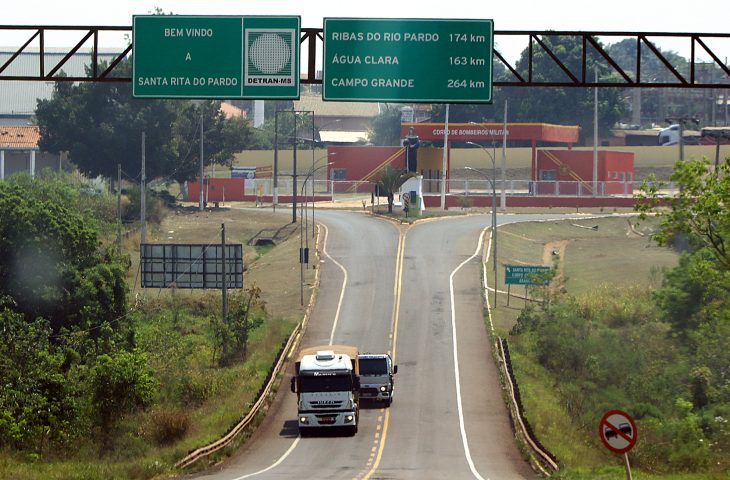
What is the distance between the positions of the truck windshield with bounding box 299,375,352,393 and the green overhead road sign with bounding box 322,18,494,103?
1443cm

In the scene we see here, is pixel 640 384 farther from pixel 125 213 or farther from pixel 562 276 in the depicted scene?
pixel 125 213

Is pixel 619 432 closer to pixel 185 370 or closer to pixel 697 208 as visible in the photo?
pixel 697 208

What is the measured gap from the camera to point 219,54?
26.8 meters

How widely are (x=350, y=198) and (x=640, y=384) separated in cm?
7809

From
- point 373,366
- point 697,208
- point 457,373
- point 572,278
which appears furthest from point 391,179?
point 697,208

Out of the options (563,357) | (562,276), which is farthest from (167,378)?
(562,276)

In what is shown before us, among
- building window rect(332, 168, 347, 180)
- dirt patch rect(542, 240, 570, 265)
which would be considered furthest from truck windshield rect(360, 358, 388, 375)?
building window rect(332, 168, 347, 180)

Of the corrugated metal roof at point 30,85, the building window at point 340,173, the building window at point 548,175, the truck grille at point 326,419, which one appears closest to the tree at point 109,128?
the building window at point 340,173

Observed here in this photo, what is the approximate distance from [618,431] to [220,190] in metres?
110

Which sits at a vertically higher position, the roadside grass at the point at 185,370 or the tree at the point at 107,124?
the tree at the point at 107,124

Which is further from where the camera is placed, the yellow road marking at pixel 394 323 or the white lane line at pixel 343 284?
the white lane line at pixel 343 284

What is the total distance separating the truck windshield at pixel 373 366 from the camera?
46125mm

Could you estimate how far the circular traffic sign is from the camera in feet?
64.8

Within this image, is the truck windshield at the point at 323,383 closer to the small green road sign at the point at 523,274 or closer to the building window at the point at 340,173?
the small green road sign at the point at 523,274
